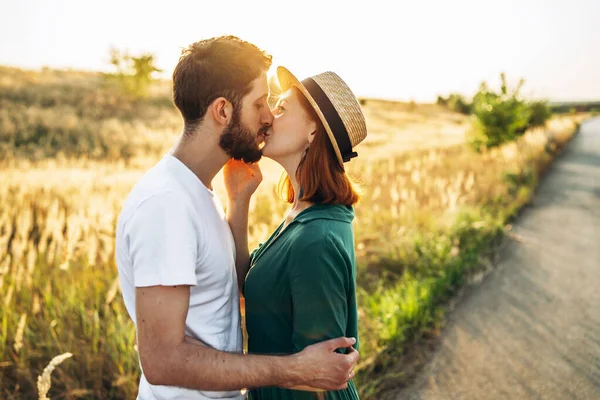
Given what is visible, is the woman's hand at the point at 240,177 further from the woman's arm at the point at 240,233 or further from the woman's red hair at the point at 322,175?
the woman's red hair at the point at 322,175

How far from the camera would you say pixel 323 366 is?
5.85ft

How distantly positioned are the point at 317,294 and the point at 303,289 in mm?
57

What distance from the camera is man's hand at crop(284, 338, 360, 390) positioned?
1.78 meters

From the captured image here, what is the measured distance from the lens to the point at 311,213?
207 centimetres

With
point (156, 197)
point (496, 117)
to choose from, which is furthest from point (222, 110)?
point (496, 117)

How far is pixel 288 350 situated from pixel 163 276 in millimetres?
699

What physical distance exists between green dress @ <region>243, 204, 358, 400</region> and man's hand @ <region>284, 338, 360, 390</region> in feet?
0.14

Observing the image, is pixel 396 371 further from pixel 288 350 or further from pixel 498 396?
pixel 288 350

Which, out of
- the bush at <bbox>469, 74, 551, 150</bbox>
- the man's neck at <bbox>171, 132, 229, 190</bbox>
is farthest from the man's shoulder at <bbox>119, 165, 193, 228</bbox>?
the bush at <bbox>469, 74, 551, 150</bbox>

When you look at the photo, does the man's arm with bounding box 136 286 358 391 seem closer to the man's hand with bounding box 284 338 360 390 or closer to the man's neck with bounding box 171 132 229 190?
the man's hand with bounding box 284 338 360 390

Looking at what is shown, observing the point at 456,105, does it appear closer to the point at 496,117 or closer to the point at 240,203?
the point at 496,117

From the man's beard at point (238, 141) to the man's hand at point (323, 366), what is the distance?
3.04 feet

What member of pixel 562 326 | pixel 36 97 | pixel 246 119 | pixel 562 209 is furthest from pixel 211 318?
pixel 36 97

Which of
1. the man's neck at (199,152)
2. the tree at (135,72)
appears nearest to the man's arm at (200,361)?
the man's neck at (199,152)
